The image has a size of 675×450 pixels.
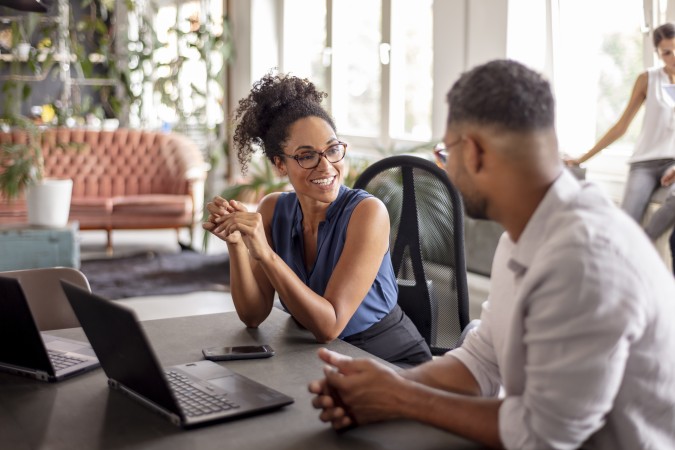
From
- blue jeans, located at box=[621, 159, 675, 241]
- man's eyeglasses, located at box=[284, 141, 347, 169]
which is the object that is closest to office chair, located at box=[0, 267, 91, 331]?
man's eyeglasses, located at box=[284, 141, 347, 169]

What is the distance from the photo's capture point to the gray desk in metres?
1.29

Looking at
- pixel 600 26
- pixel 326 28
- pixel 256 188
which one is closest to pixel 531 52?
pixel 600 26

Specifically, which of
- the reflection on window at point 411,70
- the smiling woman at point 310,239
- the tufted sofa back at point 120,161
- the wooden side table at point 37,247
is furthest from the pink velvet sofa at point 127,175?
the smiling woman at point 310,239

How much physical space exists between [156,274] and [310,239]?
4114mm

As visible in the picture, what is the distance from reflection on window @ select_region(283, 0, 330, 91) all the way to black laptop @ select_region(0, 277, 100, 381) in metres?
6.50

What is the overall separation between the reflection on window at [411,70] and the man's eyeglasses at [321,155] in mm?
3924

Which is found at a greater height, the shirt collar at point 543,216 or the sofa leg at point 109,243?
the shirt collar at point 543,216

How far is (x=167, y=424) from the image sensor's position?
4.49ft

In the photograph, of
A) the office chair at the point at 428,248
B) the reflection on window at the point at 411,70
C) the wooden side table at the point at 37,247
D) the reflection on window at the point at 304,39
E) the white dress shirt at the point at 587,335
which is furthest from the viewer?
the reflection on window at the point at 304,39

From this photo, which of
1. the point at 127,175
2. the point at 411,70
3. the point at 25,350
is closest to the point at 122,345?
the point at 25,350

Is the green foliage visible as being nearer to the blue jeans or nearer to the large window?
the large window

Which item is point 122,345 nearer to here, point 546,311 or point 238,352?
point 238,352

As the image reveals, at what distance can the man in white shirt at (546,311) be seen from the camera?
43.3 inches

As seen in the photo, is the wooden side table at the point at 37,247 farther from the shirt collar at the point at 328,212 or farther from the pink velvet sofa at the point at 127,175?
the shirt collar at the point at 328,212
